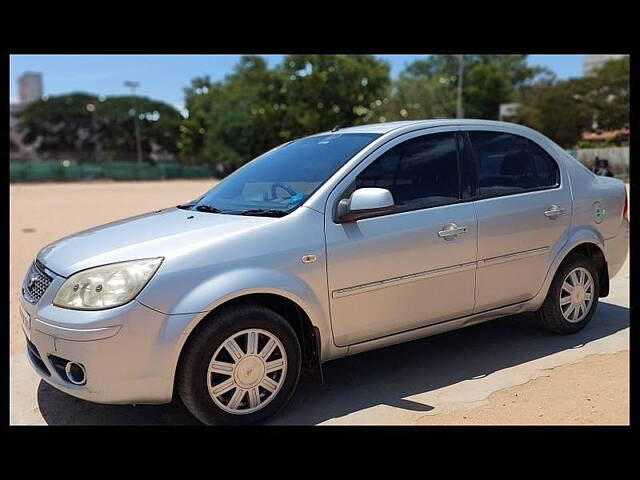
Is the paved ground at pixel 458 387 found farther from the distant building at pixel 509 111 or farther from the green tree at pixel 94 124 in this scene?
the green tree at pixel 94 124

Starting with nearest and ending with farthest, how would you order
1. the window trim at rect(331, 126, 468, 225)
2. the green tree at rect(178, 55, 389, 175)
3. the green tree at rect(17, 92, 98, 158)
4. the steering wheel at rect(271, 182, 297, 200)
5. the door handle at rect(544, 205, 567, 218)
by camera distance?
1. the window trim at rect(331, 126, 468, 225)
2. the steering wheel at rect(271, 182, 297, 200)
3. the door handle at rect(544, 205, 567, 218)
4. the green tree at rect(178, 55, 389, 175)
5. the green tree at rect(17, 92, 98, 158)

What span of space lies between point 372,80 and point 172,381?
57.3 m

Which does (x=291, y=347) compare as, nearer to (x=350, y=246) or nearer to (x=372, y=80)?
(x=350, y=246)

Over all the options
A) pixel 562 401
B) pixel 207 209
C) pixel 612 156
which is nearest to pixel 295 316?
pixel 207 209

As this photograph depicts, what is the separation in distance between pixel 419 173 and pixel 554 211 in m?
1.26

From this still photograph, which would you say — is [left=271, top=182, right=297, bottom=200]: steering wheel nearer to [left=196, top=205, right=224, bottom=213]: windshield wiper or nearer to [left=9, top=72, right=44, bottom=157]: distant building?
[left=196, top=205, right=224, bottom=213]: windshield wiper

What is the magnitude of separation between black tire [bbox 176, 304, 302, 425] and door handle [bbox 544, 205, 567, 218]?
2.32 meters

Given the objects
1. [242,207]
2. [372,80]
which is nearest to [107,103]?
[372,80]

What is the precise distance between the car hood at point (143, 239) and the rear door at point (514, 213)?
5.55 ft

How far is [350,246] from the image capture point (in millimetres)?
3635

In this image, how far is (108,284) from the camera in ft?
10.2

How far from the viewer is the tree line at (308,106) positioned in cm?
3959

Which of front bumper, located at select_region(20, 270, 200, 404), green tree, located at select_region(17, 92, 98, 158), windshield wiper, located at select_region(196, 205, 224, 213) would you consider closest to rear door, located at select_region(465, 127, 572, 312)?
windshield wiper, located at select_region(196, 205, 224, 213)

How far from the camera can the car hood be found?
324 centimetres
